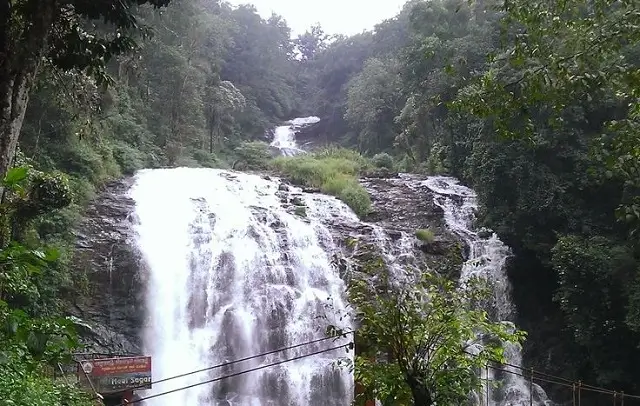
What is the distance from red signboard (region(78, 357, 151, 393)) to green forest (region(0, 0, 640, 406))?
1.99 ft

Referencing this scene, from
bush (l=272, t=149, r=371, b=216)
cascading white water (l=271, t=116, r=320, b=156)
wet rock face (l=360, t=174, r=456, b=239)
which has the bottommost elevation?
wet rock face (l=360, t=174, r=456, b=239)

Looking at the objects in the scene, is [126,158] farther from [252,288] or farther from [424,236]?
[424,236]

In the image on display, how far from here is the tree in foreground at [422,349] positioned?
17.6 ft

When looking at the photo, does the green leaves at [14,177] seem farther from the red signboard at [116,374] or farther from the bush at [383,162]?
the bush at [383,162]

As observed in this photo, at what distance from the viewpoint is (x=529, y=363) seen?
44.8 feet

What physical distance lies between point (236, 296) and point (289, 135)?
23421mm

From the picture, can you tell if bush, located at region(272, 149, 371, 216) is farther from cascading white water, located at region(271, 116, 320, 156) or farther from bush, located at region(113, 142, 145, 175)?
cascading white water, located at region(271, 116, 320, 156)

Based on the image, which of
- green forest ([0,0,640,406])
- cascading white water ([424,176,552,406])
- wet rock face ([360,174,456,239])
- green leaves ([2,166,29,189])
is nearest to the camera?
green leaves ([2,166,29,189])

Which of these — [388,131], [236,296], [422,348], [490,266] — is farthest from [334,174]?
[422,348]

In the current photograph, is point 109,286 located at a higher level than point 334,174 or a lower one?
lower

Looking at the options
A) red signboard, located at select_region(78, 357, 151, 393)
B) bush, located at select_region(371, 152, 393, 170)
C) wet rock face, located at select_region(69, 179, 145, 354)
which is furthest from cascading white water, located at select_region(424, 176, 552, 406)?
wet rock face, located at select_region(69, 179, 145, 354)

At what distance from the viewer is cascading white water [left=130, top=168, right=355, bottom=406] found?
1176 centimetres

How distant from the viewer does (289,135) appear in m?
35.8

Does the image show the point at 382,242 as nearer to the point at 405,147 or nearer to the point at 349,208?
the point at 349,208
